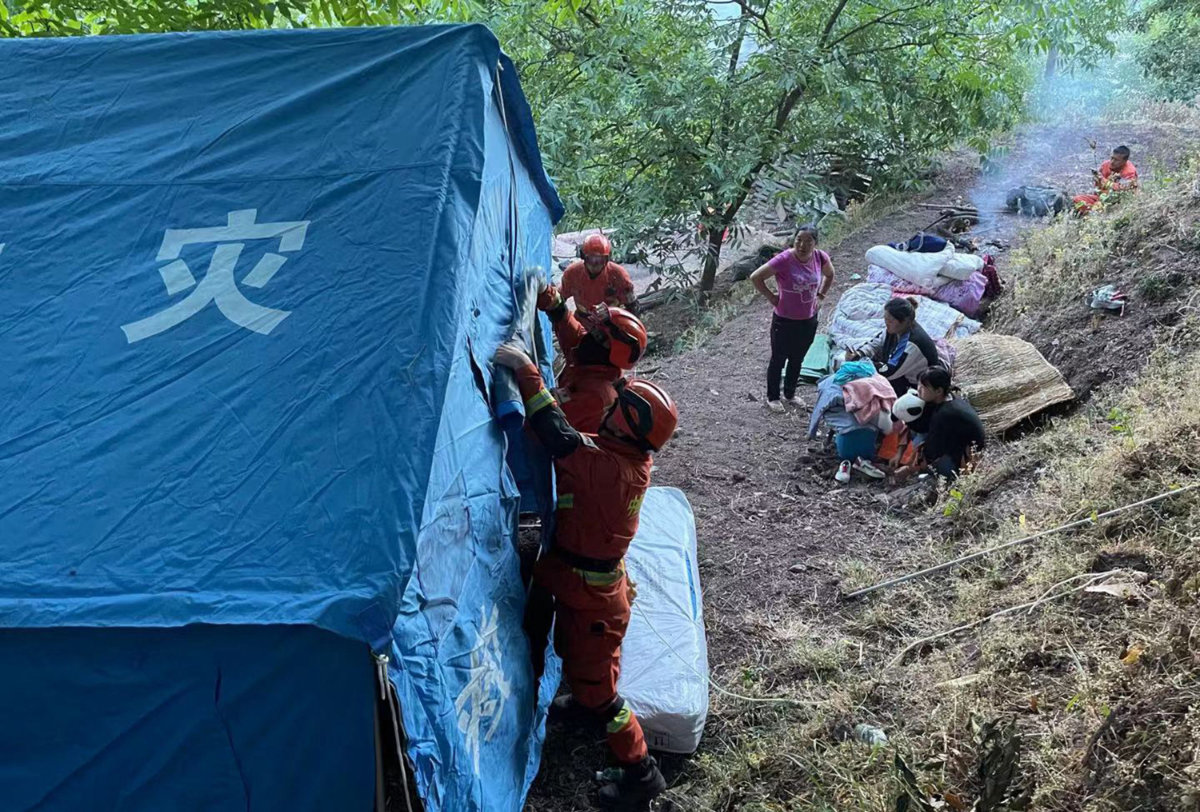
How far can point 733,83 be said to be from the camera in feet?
27.5

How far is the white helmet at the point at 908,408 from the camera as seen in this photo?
5.04 m

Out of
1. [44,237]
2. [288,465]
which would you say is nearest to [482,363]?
[288,465]

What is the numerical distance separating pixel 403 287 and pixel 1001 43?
8.35 meters

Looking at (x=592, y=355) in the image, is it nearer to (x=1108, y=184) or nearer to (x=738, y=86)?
(x=738, y=86)

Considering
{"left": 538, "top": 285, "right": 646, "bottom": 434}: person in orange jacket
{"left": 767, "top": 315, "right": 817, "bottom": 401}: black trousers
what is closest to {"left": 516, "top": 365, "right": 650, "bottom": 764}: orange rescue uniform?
{"left": 538, "top": 285, "right": 646, "bottom": 434}: person in orange jacket

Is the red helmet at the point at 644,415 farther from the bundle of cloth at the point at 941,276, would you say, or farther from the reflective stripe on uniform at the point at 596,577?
the bundle of cloth at the point at 941,276

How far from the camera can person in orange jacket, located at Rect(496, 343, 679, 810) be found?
2674 millimetres

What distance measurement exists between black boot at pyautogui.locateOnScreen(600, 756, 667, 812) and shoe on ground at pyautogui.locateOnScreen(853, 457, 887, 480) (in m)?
2.75

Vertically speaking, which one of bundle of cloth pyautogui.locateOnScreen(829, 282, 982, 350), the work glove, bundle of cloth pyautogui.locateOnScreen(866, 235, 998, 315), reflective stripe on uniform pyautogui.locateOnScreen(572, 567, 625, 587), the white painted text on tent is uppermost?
the white painted text on tent

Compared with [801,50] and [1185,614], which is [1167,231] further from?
[1185,614]

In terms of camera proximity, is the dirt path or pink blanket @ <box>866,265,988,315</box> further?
pink blanket @ <box>866,265,988,315</box>

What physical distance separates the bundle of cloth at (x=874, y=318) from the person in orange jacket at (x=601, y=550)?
14.2 feet

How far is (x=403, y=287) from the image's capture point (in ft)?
7.24

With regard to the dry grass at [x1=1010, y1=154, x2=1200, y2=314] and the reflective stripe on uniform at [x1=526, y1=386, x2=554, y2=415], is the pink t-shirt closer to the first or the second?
the dry grass at [x1=1010, y1=154, x2=1200, y2=314]
